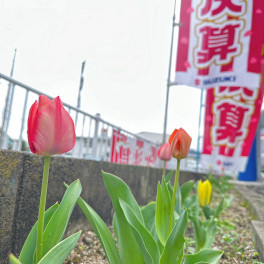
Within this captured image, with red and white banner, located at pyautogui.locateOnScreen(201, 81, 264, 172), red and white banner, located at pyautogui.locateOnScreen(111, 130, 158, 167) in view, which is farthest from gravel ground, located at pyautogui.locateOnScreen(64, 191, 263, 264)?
red and white banner, located at pyautogui.locateOnScreen(201, 81, 264, 172)

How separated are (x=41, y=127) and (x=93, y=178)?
140 cm

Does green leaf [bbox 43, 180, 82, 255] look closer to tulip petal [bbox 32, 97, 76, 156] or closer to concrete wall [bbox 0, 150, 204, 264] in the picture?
tulip petal [bbox 32, 97, 76, 156]

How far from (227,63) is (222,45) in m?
0.40

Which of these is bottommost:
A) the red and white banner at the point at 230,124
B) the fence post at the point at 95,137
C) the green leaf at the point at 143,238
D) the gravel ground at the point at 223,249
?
the gravel ground at the point at 223,249

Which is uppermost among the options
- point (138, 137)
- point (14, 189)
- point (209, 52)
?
point (209, 52)

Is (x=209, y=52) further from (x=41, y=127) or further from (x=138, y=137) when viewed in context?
(x=41, y=127)

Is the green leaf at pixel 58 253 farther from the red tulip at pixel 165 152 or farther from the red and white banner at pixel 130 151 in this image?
the red and white banner at pixel 130 151

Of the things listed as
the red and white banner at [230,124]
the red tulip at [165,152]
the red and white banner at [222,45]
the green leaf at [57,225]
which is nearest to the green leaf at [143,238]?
the green leaf at [57,225]

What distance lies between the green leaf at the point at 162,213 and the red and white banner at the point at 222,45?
4130 mm

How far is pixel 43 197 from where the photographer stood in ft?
2.29

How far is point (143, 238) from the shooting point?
93 cm

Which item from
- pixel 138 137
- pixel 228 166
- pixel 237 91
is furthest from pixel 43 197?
pixel 228 166

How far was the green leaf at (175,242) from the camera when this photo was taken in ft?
2.77

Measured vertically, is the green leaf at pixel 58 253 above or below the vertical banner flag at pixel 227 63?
below
